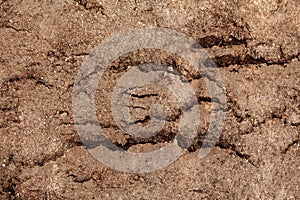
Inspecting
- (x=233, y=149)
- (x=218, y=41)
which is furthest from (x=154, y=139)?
(x=218, y=41)

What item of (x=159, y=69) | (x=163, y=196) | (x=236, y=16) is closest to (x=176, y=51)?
(x=159, y=69)

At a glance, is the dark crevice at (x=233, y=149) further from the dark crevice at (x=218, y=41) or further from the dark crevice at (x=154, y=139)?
the dark crevice at (x=218, y=41)

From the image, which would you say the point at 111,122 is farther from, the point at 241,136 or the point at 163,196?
the point at 241,136

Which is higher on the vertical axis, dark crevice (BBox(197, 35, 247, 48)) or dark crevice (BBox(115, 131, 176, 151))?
dark crevice (BBox(197, 35, 247, 48))

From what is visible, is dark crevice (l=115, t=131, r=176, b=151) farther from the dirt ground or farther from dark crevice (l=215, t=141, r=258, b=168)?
dark crevice (l=215, t=141, r=258, b=168)

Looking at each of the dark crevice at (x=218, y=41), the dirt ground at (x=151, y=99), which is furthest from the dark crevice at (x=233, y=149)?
the dark crevice at (x=218, y=41)

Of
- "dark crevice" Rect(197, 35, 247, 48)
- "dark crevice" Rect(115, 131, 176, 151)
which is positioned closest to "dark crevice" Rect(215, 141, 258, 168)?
"dark crevice" Rect(115, 131, 176, 151)

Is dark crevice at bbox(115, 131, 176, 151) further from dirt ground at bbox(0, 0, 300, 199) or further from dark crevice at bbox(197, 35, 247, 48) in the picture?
dark crevice at bbox(197, 35, 247, 48)

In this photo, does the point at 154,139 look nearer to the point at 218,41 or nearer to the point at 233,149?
the point at 233,149

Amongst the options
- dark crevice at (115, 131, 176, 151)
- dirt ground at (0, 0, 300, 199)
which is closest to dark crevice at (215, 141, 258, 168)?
dirt ground at (0, 0, 300, 199)
